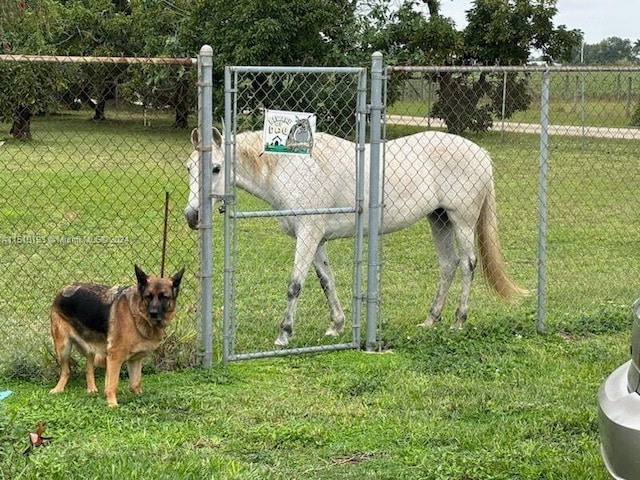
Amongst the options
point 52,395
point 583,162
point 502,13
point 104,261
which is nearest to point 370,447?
point 52,395

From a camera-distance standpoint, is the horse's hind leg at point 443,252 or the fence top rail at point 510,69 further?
the horse's hind leg at point 443,252

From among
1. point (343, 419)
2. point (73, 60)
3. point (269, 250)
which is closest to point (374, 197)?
point (343, 419)

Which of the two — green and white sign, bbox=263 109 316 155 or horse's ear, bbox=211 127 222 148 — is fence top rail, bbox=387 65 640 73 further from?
horse's ear, bbox=211 127 222 148

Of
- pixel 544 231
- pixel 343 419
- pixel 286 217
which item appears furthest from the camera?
pixel 544 231

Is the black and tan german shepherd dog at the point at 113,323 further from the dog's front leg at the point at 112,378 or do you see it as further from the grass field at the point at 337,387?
the grass field at the point at 337,387

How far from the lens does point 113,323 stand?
540cm

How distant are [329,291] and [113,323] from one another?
2.36 m

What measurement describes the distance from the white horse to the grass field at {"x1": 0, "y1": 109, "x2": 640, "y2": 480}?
0.44 metres

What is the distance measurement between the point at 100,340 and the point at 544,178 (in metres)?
3.65

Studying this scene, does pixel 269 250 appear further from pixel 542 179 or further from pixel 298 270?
pixel 542 179

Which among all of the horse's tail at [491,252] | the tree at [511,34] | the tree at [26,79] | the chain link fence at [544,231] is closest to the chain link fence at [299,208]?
the chain link fence at [544,231]

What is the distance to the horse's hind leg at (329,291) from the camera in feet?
24.1

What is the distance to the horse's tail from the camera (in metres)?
7.77

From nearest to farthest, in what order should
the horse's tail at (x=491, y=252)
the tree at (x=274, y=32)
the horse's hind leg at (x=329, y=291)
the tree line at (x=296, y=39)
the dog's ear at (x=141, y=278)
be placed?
the dog's ear at (x=141, y=278), the horse's hind leg at (x=329, y=291), the horse's tail at (x=491, y=252), the tree line at (x=296, y=39), the tree at (x=274, y=32)
